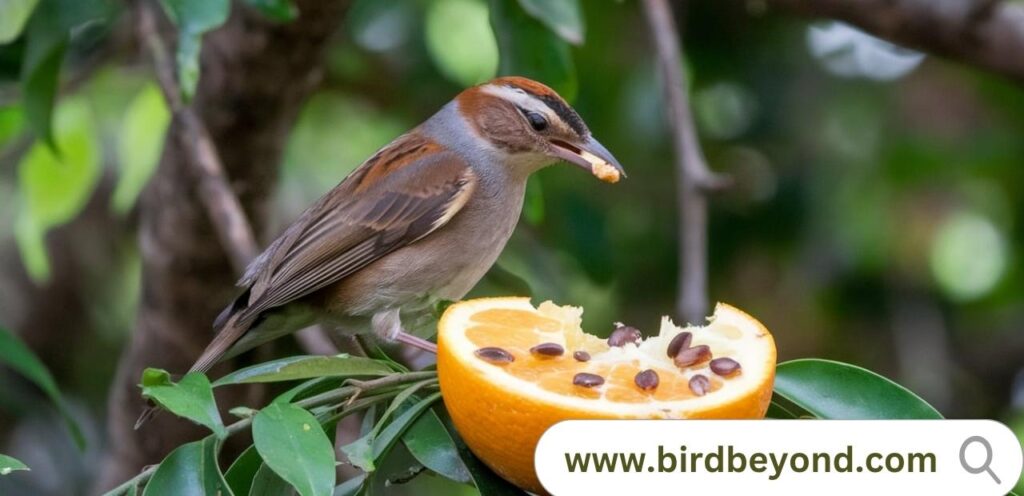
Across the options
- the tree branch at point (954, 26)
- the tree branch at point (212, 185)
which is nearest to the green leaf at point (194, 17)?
the tree branch at point (212, 185)

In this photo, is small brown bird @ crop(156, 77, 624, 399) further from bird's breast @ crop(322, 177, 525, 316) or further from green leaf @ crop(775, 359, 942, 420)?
green leaf @ crop(775, 359, 942, 420)

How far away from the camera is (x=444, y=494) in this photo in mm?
7426

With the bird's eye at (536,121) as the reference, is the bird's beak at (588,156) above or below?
below

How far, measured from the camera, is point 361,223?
4488 millimetres

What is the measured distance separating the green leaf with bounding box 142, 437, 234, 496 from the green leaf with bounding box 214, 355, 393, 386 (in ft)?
0.47


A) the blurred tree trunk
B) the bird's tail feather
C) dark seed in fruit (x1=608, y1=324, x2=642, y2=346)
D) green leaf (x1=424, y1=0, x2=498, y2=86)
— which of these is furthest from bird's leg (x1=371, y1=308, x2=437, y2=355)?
green leaf (x1=424, y1=0, x2=498, y2=86)

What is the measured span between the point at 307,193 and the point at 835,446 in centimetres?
556

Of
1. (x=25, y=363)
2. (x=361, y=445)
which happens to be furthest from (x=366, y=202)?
(x=361, y=445)

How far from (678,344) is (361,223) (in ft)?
6.04

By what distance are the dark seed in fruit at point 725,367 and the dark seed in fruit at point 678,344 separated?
137 mm

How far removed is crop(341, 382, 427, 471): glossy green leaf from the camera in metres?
2.53

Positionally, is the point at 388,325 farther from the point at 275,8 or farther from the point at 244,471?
the point at 244,471

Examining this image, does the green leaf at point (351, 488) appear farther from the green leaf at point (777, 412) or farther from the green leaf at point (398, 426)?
the green leaf at point (777, 412)

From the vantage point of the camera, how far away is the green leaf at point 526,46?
15.2ft
